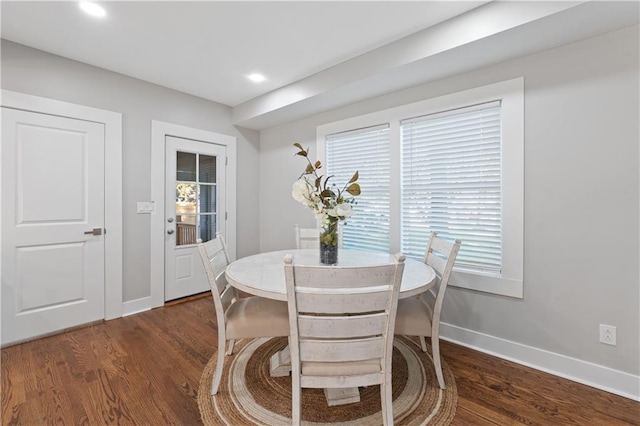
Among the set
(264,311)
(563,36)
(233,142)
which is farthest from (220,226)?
(563,36)

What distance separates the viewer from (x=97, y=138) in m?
2.75

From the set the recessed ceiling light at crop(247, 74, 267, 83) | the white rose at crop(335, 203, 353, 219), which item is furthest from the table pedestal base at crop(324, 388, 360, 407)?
the recessed ceiling light at crop(247, 74, 267, 83)

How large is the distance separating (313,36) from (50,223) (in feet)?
8.95

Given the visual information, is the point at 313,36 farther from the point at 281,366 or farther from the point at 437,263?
the point at 281,366

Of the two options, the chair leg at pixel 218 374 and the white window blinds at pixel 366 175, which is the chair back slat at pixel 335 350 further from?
the white window blinds at pixel 366 175

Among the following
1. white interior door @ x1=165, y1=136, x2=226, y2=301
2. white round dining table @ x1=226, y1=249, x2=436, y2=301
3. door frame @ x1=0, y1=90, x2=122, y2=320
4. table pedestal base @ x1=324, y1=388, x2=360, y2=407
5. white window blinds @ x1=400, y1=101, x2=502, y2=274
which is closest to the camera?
white round dining table @ x1=226, y1=249, x2=436, y2=301

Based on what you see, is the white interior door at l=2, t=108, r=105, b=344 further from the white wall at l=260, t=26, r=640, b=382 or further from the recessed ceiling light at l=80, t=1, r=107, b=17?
the white wall at l=260, t=26, r=640, b=382

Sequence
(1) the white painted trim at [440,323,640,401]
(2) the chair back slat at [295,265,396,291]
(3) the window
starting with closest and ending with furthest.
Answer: (2) the chair back slat at [295,265,396,291]
(1) the white painted trim at [440,323,640,401]
(3) the window

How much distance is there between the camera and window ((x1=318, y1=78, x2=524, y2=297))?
2.14m

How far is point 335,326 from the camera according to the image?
125 cm

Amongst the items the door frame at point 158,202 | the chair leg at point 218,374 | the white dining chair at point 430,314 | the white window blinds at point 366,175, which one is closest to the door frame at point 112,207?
the door frame at point 158,202

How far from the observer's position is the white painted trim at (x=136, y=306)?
9.70 ft

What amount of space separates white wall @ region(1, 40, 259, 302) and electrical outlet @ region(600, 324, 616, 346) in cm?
386

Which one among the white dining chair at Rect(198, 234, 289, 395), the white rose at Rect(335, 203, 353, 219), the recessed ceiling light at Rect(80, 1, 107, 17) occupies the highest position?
the recessed ceiling light at Rect(80, 1, 107, 17)
